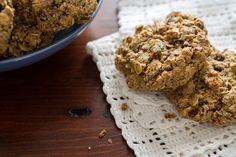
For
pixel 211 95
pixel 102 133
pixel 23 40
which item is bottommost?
pixel 102 133

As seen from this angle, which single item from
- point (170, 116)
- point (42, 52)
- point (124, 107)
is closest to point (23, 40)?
point (42, 52)

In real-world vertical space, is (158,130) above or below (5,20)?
below

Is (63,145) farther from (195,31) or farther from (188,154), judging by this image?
(195,31)

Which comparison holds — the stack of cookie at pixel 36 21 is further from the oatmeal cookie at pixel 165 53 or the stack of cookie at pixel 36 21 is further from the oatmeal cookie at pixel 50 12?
the oatmeal cookie at pixel 165 53

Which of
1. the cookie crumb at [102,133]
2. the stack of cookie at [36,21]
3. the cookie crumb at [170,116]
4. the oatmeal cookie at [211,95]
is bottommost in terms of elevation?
the cookie crumb at [102,133]

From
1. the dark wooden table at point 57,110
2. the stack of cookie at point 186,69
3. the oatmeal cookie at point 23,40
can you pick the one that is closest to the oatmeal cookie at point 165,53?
the stack of cookie at point 186,69

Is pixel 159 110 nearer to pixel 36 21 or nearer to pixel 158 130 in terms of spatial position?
pixel 158 130
